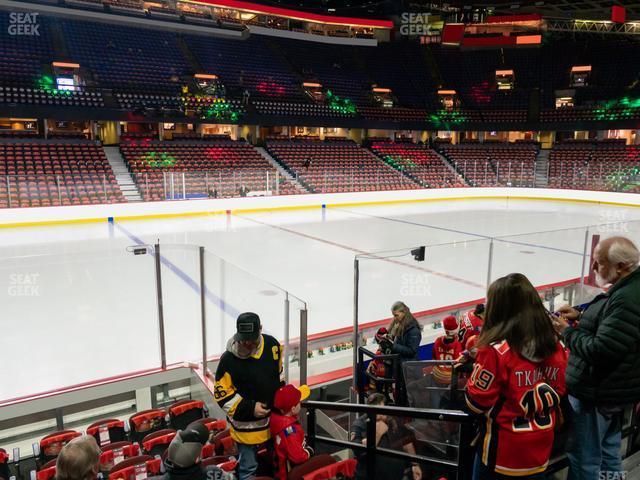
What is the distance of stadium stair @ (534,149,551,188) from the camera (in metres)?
21.9

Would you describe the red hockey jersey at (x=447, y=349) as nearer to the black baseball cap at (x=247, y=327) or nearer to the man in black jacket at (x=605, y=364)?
the man in black jacket at (x=605, y=364)

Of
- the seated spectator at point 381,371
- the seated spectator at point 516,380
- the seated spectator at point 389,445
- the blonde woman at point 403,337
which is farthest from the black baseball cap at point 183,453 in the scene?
the blonde woman at point 403,337

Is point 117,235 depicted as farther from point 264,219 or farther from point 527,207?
point 527,207

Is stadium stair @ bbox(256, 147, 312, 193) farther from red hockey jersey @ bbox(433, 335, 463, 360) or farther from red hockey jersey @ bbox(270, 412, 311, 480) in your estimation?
red hockey jersey @ bbox(270, 412, 311, 480)

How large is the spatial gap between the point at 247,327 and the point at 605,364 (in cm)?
151

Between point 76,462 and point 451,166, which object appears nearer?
point 76,462

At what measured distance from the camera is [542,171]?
76.6 feet

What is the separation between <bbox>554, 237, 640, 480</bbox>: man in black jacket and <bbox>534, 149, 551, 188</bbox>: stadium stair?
Result: 21.6m

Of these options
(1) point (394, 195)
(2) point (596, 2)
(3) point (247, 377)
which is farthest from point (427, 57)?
(3) point (247, 377)

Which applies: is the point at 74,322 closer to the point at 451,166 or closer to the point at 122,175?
the point at 122,175

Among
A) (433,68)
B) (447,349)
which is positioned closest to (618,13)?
(433,68)

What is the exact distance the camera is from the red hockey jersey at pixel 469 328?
3799mm

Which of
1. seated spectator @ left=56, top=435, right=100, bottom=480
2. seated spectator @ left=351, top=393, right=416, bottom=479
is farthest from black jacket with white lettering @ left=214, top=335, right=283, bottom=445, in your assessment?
seated spectator @ left=56, top=435, right=100, bottom=480

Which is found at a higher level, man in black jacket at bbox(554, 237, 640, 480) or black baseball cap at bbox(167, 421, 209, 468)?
man in black jacket at bbox(554, 237, 640, 480)
